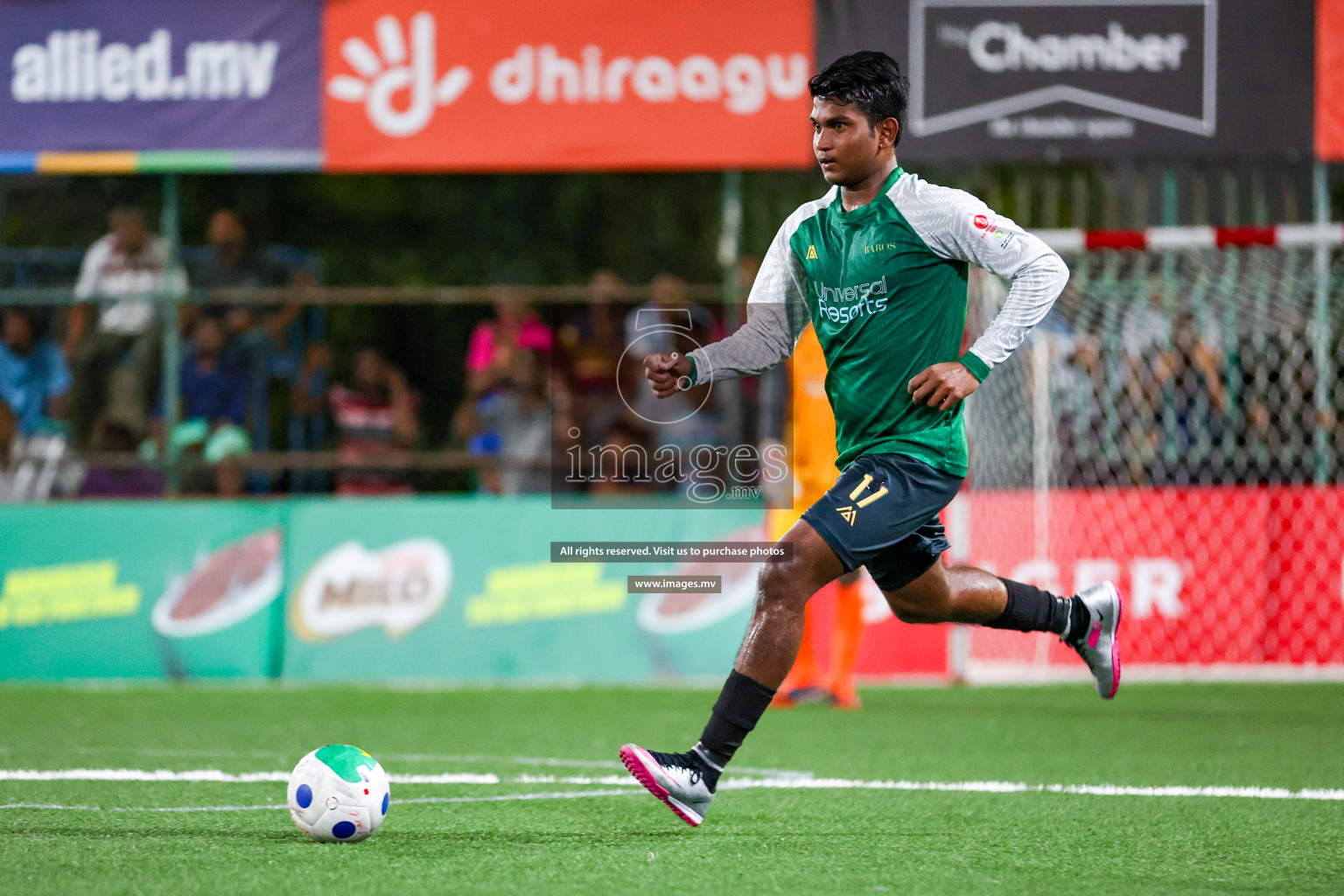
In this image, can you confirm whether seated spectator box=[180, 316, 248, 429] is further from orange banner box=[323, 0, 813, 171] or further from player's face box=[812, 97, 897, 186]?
player's face box=[812, 97, 897, 186]

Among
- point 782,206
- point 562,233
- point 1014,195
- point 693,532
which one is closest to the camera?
point 693,532

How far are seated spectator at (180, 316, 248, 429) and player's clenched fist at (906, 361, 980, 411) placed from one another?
755 centimetres

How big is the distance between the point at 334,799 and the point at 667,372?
154 cm

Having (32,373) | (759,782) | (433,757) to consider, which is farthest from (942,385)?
(32,373)

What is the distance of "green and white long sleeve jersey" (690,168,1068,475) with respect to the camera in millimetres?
4883

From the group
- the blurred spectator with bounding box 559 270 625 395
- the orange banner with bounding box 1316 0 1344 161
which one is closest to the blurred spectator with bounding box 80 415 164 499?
the blurred spectator with bounding box 559 270 625 395

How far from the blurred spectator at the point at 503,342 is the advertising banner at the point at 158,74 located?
183 centimetres

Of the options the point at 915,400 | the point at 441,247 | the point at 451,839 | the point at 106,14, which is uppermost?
the point at 106,14

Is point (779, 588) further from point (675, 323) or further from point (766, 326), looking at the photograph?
point (675, 323)

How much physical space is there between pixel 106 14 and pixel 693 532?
16.8 ft

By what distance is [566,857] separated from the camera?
4.42 metres

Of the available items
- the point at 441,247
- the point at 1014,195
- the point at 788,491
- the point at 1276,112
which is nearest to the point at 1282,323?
the point at 1276,112

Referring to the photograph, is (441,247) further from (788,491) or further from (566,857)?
(566,857)

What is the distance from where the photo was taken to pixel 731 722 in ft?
15.4
